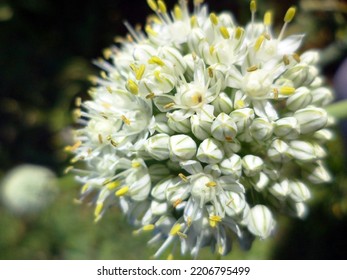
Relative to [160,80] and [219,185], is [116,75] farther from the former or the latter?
[219,185]

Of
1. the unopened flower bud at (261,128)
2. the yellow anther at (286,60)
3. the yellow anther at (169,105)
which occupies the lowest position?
the unopened flower bud at (261,128)

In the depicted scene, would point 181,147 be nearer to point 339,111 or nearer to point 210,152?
point 210,152

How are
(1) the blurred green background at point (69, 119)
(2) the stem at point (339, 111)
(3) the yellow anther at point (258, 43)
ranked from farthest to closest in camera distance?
(1) the blurred green background at point (69, 119), (2) the stem at point (339, 111), (3) the yellow anther at point (258, 43)

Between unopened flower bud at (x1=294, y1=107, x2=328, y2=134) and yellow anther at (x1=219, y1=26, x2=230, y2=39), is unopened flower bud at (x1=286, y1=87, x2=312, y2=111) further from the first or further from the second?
yellow anther at (x1=219, y1=26, x2=230, y2=39)

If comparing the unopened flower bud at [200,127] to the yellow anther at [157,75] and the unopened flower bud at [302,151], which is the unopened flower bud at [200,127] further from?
the unopened flower bud at [302,151]

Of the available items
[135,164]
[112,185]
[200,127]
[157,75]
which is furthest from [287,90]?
[112,185]

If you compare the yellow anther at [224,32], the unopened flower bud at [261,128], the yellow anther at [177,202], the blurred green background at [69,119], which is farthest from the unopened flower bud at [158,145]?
the blurred green background at [69,119]
